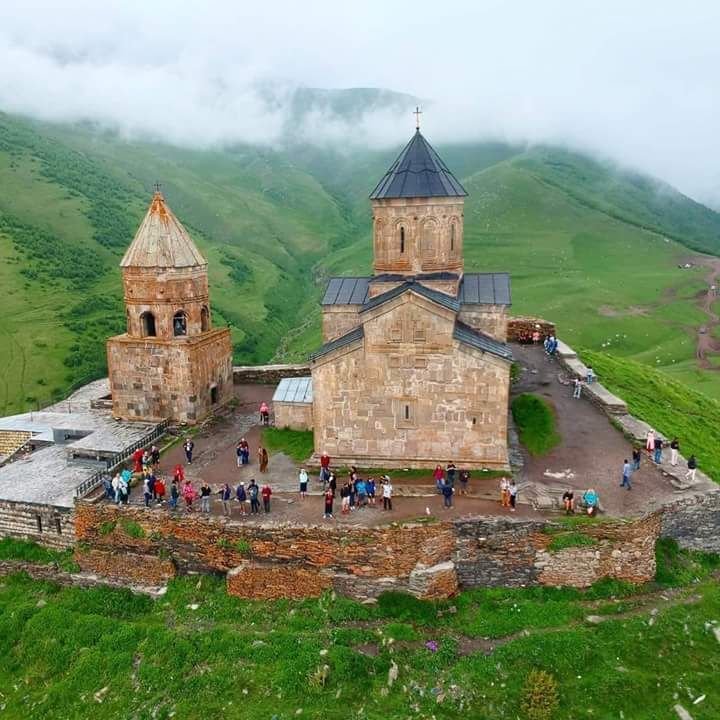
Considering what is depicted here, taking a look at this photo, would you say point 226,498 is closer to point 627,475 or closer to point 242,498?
point 242,498

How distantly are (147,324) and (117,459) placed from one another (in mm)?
4600

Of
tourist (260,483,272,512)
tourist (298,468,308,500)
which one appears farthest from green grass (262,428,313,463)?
tourist (260,483,272,512)

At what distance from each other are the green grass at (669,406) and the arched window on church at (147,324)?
15.6 m

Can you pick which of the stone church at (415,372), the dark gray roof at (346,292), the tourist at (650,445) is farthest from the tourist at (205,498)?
the tourist at (650,445)

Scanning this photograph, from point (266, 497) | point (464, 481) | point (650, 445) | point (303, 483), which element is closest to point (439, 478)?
point (464, 481)

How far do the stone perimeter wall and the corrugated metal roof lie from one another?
5.79m

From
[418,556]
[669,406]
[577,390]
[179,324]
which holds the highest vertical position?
[179,324]

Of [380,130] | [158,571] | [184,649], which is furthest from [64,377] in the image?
[380,130]

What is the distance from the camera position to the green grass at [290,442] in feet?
55.5

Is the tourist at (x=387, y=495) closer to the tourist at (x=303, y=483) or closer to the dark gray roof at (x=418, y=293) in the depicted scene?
the tourist at (x=303, y=483)

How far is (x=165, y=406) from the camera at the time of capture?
19188 mm

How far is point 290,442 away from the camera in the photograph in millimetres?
17688

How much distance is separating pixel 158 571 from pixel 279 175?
10472cm

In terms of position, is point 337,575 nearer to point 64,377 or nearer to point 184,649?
point 184,649
